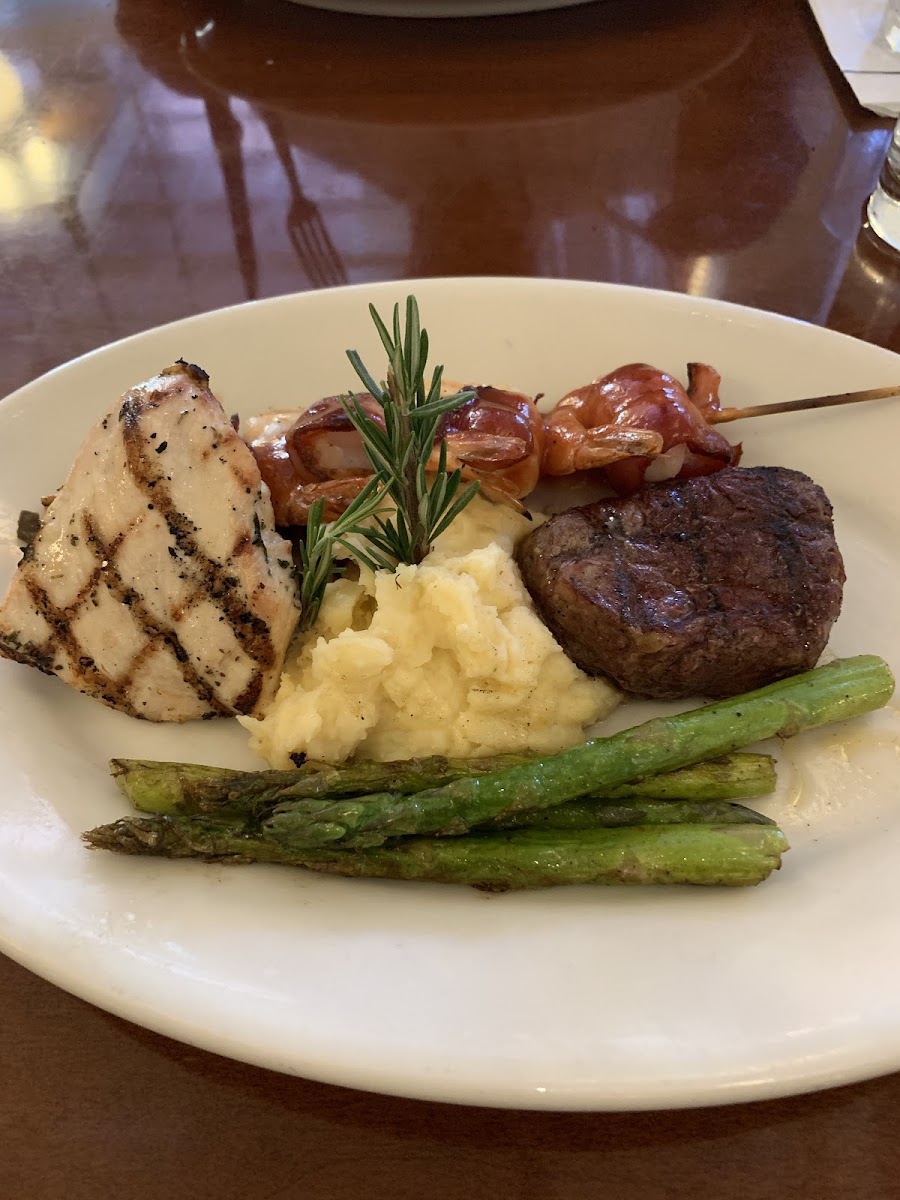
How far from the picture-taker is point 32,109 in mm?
4969

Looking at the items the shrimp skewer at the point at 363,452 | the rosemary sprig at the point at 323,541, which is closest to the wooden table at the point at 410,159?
the rosemary sprig at the point at 323,541

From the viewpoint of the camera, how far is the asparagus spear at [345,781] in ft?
7.55

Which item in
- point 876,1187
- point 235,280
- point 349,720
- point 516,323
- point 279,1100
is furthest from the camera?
point 235,280

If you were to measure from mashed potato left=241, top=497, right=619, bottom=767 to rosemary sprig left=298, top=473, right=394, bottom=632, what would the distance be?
87 mm

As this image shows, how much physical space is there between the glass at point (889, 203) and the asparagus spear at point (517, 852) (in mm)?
3204

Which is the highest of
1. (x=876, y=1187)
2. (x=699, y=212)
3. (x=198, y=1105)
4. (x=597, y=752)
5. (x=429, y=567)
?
(x=699, y=212)

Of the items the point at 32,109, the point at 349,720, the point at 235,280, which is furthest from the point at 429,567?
the point at 32,109

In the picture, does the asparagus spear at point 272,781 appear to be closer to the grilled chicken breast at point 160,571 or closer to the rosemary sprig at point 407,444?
the grilled chicken breast at point 160,571

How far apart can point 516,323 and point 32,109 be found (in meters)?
3.84

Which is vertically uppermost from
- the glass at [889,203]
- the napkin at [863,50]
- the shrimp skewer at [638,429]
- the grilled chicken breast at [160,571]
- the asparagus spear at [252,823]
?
the napkin at [863,50]

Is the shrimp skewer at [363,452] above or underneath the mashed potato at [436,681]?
above

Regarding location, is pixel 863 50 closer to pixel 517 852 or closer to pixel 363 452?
pixel 363 452

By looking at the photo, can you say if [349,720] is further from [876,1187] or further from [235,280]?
[235,280]

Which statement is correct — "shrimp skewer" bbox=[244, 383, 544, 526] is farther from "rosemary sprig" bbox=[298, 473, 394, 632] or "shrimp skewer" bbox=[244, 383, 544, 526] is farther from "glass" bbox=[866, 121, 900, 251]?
"glass" bbox=[866, 121, 900, 251]
